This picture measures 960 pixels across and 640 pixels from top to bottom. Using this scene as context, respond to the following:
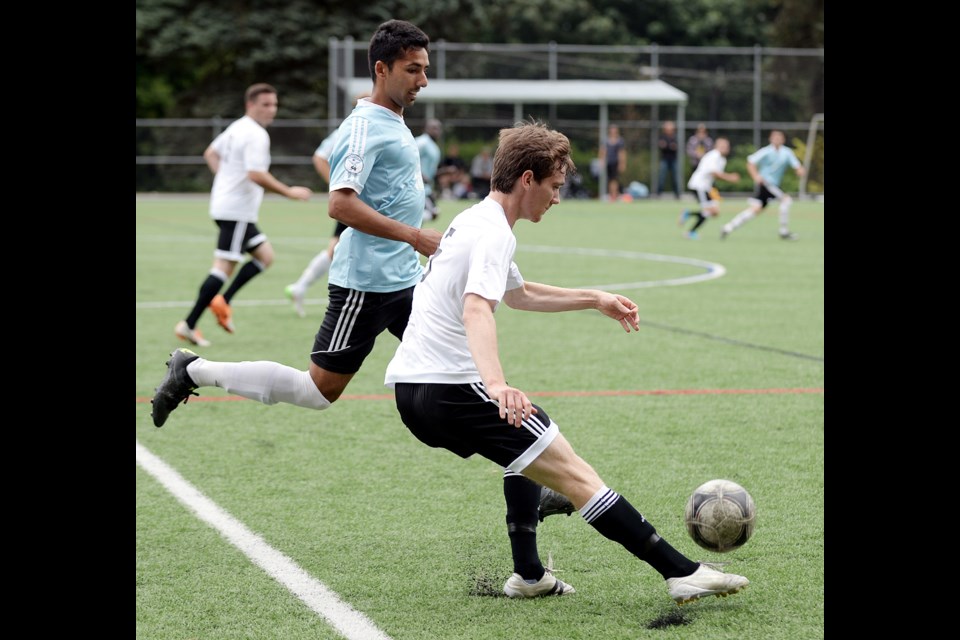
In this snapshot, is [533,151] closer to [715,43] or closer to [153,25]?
[153,25]

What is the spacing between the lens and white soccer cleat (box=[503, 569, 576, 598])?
4.77 metres

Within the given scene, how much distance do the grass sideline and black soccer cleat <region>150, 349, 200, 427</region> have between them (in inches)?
15.8

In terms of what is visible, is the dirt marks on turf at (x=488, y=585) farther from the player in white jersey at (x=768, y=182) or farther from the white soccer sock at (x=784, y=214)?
the white soccer sock at (x=784, y=214)

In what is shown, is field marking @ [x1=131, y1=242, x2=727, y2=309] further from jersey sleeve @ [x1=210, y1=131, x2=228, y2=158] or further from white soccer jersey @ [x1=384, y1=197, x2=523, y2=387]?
white soccer jersey @ [x1=384, y1=197, x2=523, y2=387]

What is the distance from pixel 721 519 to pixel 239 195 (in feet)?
24.4

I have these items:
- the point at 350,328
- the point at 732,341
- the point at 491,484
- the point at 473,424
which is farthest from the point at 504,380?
the point at 732,341

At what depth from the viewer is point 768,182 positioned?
24.8 m

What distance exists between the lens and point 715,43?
56562 mm

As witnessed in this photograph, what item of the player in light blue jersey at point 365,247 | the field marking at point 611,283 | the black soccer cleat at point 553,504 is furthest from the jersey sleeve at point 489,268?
the field marking at point 611,283

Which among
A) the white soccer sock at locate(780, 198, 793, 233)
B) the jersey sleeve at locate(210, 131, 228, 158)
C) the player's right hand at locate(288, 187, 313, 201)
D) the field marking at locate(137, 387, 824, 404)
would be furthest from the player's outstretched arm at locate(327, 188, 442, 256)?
the white soccer sock at locate(780, 198, 793, 233)

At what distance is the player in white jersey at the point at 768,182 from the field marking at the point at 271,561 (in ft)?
59.4
